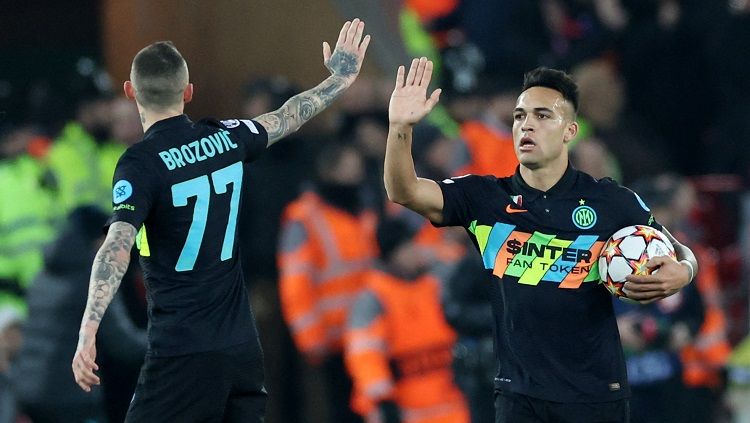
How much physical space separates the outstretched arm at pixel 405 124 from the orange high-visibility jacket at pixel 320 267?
3731mm

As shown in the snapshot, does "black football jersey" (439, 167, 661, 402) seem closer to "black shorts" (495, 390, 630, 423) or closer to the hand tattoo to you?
"black shorts" (495, 390, 630, 423)

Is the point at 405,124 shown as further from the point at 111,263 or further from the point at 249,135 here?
the point at 111,263

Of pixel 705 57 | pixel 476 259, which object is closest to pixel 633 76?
pixel 705 57

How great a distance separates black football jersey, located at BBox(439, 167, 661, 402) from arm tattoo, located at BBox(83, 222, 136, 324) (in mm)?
1331

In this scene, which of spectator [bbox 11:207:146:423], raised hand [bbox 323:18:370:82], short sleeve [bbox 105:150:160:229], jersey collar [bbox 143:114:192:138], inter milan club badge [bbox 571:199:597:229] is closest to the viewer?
short sleeve [bbox 105:150:160:229]

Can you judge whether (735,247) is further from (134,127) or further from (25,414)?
(25,414)

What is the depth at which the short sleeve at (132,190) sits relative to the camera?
5496mm

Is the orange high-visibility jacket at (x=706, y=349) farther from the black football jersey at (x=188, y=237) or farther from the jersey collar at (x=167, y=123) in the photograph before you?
the jersey collar at (x=167, y=123)

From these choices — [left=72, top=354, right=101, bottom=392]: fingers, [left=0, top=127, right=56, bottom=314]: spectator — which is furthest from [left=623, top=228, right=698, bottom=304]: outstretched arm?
[left=0, top=127, right=56, bottom=314]: spectator

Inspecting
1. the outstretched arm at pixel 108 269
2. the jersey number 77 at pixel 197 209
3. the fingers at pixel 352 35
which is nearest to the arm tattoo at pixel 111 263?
the outstretched arm at pixel 108 269

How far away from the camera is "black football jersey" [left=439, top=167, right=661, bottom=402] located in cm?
594

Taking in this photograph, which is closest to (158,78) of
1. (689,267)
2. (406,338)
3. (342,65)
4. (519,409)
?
(342,65)

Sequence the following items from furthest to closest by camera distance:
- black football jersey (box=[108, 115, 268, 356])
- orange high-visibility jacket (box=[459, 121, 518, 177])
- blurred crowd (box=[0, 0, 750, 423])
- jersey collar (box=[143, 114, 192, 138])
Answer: orange high-visibility jacket (box=[459, 121, 518, 177]) → blurred crowd (box=[0, 0, 750, 423]) → jersey collar (box=[143, 114, 192, 138]) → black football jersey (box=[108, 115, 268, 356])

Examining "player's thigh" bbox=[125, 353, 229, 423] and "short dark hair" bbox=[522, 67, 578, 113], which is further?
"short dark hair" bbox=[522, 67, 578, 113]
